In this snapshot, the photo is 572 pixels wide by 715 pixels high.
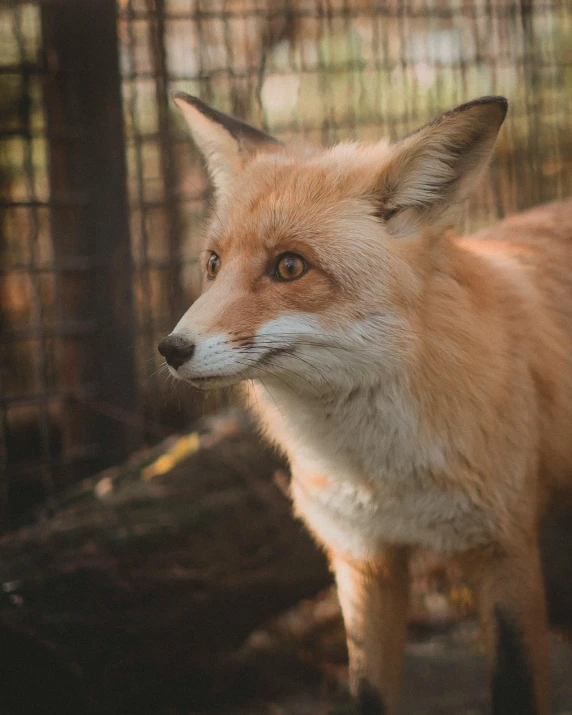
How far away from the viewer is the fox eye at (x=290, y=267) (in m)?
2.17

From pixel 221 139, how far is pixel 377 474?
131 centimetres

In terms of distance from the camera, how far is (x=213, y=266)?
2.47m

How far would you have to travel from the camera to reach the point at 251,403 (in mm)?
2670

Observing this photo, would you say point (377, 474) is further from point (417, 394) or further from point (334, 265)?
point (334, 265)

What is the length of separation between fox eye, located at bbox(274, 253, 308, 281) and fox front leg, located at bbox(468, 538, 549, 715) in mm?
1063

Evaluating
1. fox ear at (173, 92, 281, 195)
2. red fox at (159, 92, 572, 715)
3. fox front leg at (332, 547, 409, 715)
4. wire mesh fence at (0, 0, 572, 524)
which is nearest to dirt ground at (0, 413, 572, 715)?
fox front leg at (332, 547, 409, 715)

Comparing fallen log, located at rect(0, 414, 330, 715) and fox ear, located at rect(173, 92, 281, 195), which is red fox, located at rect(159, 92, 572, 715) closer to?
fox ear, located at rect(173, 92, 281, 195)

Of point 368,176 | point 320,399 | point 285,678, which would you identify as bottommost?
point 285,678

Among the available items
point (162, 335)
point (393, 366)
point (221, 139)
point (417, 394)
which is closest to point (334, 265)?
point (393, 366)

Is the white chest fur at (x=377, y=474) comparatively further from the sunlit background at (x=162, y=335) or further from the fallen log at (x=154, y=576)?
the fallen log at (x=154, y=576)

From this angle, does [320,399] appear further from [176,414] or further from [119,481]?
[176,414]

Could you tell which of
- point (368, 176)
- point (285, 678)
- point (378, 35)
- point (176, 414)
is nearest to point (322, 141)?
point (378, 35)

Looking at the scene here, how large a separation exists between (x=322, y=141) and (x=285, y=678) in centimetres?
307

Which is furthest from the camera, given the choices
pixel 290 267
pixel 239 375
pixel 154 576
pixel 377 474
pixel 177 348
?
pixel 154 576
